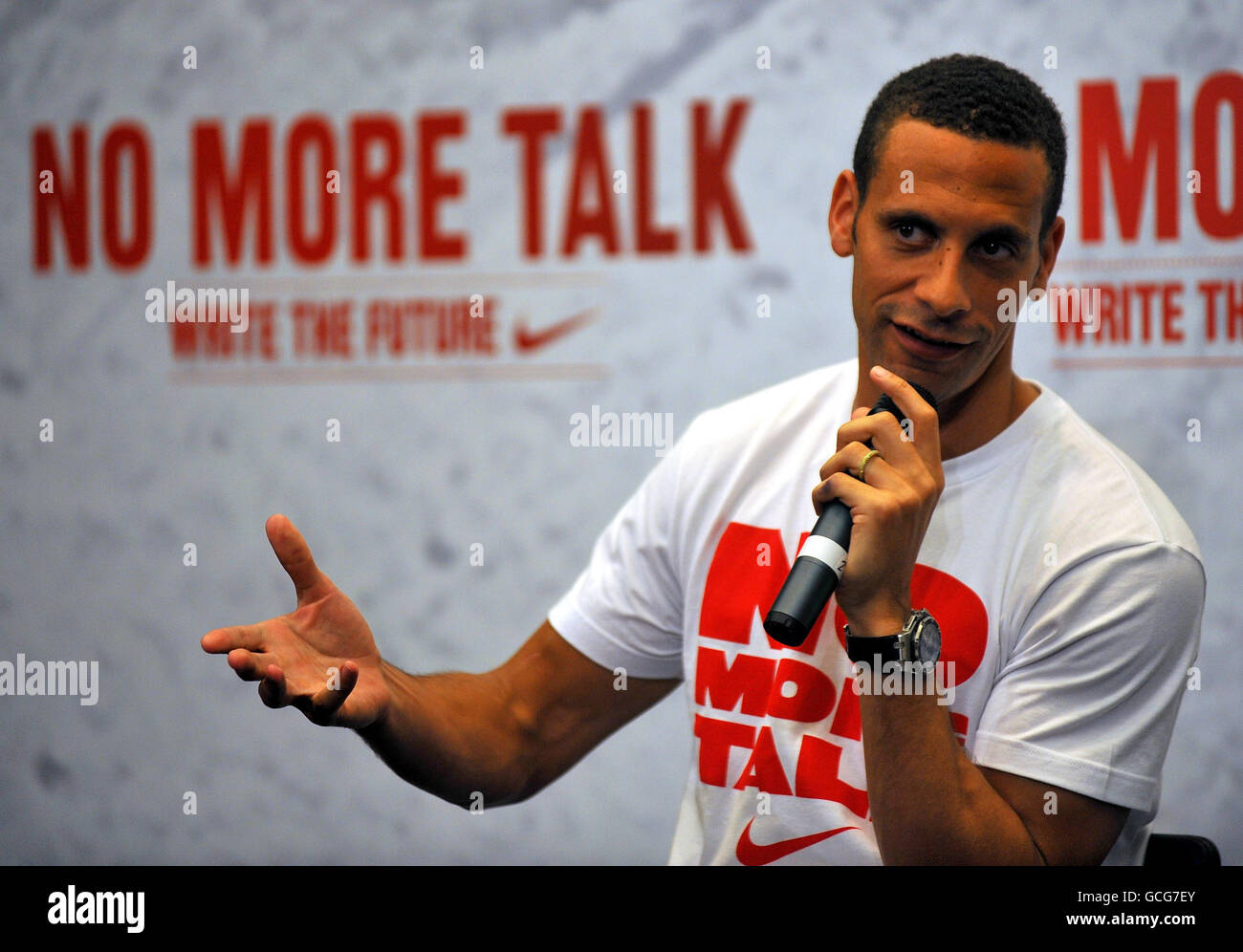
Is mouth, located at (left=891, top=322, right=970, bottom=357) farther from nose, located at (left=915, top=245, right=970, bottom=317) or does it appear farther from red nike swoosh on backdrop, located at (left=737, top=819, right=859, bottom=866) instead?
red nike swoosh on backdrop, located at (left=737, top=819, right=859, bottom=866)

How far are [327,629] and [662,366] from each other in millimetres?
1087

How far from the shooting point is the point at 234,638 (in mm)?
1047

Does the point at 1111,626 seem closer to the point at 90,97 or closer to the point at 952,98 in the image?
the point at 952,98

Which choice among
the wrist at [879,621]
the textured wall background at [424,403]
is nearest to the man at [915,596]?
the wrist at [879,621]

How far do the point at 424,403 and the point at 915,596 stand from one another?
1.24 m

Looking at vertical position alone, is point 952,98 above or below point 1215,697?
above

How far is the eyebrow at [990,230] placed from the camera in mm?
1168

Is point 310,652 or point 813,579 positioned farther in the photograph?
point 310,652

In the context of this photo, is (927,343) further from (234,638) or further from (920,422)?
(234,638)

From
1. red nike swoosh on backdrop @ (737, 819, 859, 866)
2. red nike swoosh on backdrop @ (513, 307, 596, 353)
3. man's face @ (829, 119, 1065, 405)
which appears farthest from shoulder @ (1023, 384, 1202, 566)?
red nike swoosh on backdrop @ (513, 307, 596, 353)

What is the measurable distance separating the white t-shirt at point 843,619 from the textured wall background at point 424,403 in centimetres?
72

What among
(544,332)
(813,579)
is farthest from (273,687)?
(544,332)

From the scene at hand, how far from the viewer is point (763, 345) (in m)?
2.10
